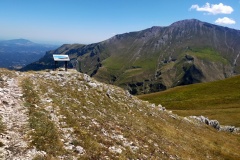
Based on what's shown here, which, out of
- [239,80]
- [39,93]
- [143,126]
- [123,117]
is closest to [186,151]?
[143,126]

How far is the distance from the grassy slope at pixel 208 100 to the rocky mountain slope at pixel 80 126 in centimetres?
3506

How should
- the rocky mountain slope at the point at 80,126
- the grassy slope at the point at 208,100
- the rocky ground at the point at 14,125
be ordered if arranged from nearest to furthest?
1. the rocky ground at the point at 14,125
2. the rocky mountain slope at the point at 80,126
3. the grassy slope at the point at 208,100

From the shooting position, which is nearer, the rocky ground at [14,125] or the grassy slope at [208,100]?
the rocky ground at [14,125]

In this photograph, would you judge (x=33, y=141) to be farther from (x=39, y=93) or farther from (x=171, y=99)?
(x=171, y=99)

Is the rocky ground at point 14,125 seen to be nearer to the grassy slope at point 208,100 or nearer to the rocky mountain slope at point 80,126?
the rocky mountain slope at point 80,126

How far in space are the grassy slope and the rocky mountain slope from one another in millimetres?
35060

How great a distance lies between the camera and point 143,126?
32.6m

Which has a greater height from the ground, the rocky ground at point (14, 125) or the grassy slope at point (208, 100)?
the rocky ground at point (14, 125)

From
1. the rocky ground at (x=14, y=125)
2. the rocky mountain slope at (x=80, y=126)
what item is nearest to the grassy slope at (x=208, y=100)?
the rocky mountain slope at (x=80, y=126)

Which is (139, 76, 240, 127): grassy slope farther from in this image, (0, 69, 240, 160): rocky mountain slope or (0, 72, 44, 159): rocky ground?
(0, 72, 44, 159): rocky ground

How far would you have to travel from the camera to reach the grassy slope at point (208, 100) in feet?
249

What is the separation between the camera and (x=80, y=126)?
23750mm

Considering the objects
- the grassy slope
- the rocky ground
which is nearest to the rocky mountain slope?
the rocky ground

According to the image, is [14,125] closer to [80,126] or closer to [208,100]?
[80,126]
